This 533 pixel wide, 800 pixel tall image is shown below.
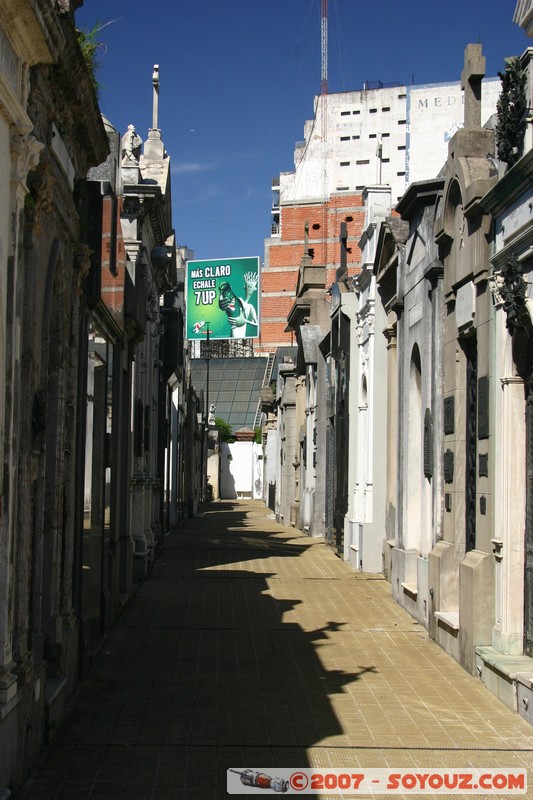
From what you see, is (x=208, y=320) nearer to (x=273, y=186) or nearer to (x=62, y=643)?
(x=273, y=186)

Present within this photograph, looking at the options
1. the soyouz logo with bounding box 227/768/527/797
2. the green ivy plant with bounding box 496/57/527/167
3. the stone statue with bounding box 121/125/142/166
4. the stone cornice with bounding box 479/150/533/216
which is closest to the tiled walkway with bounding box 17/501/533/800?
the soyouz logo with bounding box 227/768/527/797

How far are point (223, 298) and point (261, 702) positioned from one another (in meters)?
61.4

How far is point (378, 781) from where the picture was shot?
21.8 ft

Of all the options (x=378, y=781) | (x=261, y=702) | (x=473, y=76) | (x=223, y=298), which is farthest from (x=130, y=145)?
(x=223, y=298)

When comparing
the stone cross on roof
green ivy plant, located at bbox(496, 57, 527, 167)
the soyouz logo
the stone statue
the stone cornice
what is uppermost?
the stone statue

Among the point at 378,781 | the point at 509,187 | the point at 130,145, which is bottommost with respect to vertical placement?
the point at 378,781

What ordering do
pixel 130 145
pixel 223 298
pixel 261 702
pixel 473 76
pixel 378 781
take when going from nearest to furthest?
pixel 378 781
pixel 261 702
pixel 473 76
pixel 130 145
pixel 223 298

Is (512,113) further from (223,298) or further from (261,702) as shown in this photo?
(223,298)

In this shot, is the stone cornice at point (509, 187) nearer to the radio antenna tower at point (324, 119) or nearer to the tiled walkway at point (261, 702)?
the tiled walkway at point (261, 702)

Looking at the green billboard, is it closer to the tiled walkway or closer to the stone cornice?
the tiled walkway

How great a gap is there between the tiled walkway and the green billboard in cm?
5419

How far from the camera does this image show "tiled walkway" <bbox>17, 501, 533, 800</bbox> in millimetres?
6883

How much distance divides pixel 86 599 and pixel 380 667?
114 inches

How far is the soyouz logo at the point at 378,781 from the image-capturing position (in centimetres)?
647
